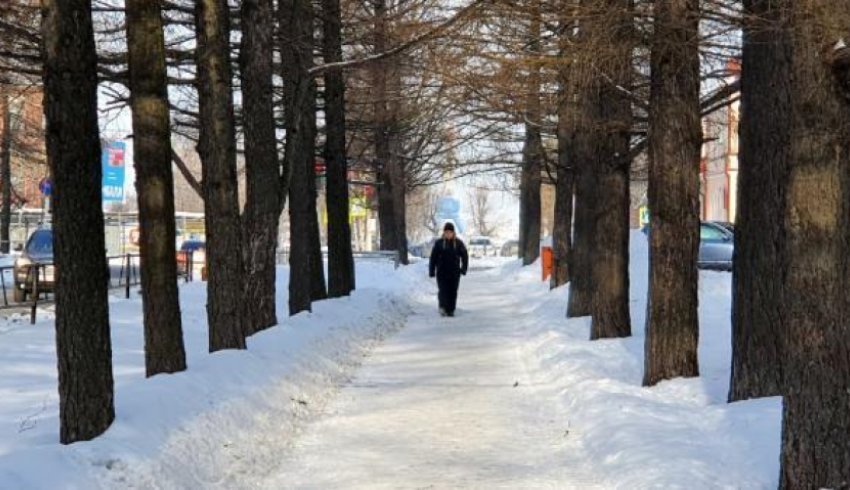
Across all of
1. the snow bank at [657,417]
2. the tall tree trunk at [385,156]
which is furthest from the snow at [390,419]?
the tall tree trunk at [385,156]

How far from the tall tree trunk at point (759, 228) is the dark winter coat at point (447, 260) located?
10376mm

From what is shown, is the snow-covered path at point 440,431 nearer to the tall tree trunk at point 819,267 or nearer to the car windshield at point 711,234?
the tall tree trunk at point 819,267

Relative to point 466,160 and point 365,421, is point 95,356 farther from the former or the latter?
point 466,160

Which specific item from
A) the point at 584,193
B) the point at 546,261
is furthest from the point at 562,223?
the point at 584,193

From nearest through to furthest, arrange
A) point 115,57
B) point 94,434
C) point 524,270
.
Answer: point 94,434 < point 115,57 < point 524,270

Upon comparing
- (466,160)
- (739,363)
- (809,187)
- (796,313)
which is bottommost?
(739,363)

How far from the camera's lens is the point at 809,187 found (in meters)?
5.45

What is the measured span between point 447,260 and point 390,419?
10026 mm

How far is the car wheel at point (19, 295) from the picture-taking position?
19.5 metres

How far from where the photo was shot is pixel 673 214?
30.7 ft

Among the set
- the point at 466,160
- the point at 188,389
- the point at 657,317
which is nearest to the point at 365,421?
the point at 188,389

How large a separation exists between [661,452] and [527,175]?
26.4 metres

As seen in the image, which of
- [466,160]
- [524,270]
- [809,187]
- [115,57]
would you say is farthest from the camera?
[524,270]

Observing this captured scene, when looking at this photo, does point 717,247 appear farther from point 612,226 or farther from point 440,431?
point 440,431
